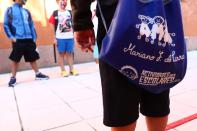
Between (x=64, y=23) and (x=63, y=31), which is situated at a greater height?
(x=64, y=23)

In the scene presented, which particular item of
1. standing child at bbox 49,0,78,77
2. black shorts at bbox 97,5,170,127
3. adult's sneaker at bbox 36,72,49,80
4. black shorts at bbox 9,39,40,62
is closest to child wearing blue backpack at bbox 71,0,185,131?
black shorts at bbox 97,5,170,127

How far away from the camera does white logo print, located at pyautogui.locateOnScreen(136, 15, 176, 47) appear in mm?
740

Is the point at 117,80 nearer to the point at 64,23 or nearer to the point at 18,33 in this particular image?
the point at 18,33

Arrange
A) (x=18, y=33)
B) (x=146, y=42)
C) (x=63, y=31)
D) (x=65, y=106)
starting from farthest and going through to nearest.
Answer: (x=63, y=31), (x=18, y=33), (x=65, y=106), (x=146, y=42)

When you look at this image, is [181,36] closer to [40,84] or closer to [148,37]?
[148,37]

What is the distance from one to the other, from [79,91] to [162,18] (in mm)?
2257

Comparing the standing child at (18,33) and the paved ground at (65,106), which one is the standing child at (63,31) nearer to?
the standing child at (18,33)

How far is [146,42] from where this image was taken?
0.75m

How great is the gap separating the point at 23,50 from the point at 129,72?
314cm

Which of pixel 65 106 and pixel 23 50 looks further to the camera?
pixel 23 50

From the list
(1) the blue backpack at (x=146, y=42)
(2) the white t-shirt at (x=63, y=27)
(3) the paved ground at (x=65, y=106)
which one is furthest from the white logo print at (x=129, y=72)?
(2) the white t-shirt at (x=63, y=27)

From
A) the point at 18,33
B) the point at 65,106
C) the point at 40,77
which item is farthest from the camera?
the point at 40,77

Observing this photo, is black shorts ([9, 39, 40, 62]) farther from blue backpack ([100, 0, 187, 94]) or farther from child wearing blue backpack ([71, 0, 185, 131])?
blue backpack ([100, 0, 187, 94])

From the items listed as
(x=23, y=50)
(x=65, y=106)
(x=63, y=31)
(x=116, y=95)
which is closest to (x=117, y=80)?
(x=116, y=95)
